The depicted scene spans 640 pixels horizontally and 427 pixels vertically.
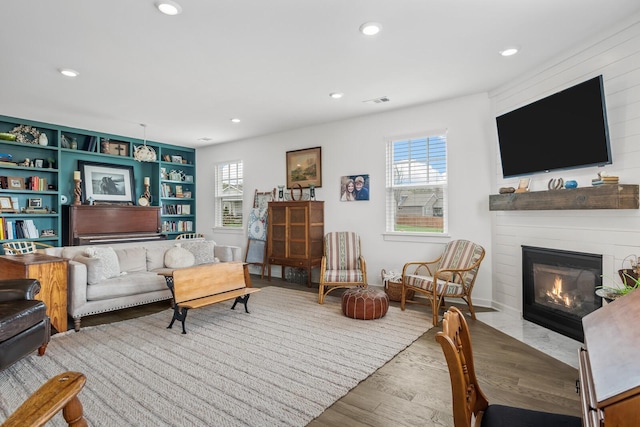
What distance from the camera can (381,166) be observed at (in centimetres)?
532

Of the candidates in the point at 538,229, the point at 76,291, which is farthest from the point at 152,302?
the point at 538,229

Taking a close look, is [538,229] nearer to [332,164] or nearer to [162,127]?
[332,164]

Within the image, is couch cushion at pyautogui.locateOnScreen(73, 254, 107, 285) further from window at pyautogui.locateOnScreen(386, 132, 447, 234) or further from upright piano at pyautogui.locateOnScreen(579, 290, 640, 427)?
upright piano at pyautogui.locateOnScreen(579, 290, 640, 427)

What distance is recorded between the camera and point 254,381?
2.48 meters

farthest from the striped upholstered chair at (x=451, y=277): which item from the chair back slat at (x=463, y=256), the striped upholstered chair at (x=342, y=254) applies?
the striped upholstered chair at (x=342, y=254)

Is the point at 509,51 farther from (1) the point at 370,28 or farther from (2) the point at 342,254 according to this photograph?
(2) the point at 342,254

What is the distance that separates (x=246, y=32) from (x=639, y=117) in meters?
3.26

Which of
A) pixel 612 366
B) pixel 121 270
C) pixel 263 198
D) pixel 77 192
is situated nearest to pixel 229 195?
pixel 263 198

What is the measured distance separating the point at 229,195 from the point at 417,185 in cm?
412

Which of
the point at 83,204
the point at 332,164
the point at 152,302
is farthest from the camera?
the point at 83,204

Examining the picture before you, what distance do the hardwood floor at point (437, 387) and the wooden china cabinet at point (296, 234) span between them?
2655 millimetres

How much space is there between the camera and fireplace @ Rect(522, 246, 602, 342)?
10.4 feet

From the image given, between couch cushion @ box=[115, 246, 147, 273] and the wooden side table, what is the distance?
0.95m

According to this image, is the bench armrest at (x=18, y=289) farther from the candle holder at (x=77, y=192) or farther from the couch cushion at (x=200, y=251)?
the candle holder at (x=77, y=192)
